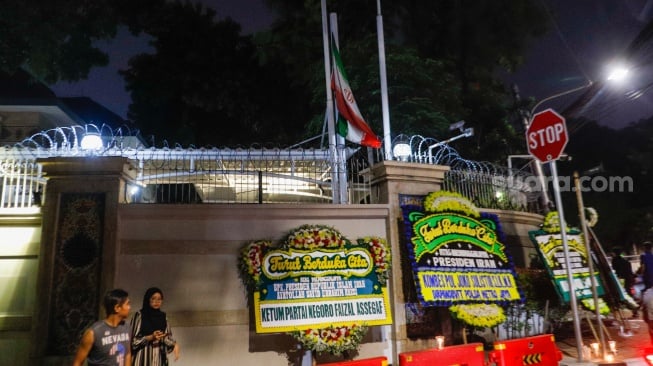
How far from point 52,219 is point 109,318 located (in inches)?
160

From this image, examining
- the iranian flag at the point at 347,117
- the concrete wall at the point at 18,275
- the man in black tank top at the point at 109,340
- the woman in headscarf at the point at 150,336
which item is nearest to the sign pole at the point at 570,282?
the iranian flag at the point at 347,117

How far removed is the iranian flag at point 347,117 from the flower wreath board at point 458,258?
2029 mm

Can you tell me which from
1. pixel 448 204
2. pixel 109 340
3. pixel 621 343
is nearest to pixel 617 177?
pixel 621 343

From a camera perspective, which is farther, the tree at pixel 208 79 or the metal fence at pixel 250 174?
the tree at pixel 208 79

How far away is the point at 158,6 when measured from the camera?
827 inches

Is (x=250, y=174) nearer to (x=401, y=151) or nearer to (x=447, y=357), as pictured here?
(x=401, y=151)

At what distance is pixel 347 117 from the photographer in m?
11.1

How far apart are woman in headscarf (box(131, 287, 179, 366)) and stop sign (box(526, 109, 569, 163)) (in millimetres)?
6283

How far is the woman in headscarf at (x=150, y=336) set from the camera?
19.2 feet

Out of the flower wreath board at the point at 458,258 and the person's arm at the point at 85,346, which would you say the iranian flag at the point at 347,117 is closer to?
the flower wreath board at the point at 458,258

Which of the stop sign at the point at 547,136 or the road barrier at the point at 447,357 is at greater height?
the stop sign at the point at 547,136

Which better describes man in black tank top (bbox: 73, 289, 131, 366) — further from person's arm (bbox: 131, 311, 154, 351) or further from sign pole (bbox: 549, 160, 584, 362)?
sign pole (bbox: 549, 160, 584, 362)

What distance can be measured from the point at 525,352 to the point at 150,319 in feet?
17.8

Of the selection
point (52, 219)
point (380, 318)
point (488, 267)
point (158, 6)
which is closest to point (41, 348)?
point (52, 219)
